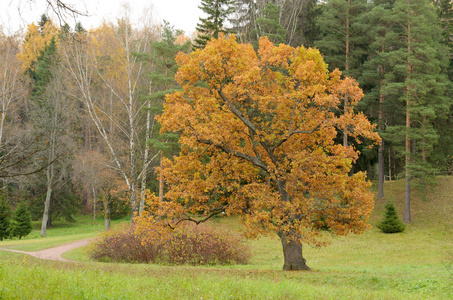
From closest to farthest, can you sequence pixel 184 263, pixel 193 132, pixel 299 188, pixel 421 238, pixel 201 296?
pixel 201 296 < pixel 193 132 < pixel 299 188 < pixel 184 263 < pixel 421 238

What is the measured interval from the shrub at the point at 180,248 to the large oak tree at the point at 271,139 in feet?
15.2

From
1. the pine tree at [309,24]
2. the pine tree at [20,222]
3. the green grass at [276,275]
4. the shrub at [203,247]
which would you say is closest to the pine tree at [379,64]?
the pine tree at [309,24]

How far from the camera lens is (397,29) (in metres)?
32.5

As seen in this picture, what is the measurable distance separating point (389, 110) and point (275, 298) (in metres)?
32.9

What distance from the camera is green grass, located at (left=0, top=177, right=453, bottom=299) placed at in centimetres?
650

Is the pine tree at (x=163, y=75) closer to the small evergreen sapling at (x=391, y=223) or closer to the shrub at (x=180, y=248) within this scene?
the shrub at (x=180, y=248)

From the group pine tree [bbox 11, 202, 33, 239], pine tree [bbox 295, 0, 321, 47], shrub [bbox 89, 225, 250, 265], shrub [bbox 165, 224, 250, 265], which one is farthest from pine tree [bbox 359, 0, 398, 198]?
pine tree [bbox 11, 202, 33, 239]

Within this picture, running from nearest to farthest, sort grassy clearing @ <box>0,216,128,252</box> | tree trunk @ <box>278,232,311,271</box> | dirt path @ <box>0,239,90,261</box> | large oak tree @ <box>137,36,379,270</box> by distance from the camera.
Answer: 1. large oak tree @ <box>137,36,379,270</box>
2. tree trunk @ <box>278,232,311,271</box>
3. dirt path @ <box>0,239,90,261</box>
4. grassy clearing @ <box>0,216,128,252</box>

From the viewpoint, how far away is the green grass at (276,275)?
21.3 ft

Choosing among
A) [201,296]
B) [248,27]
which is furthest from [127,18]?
[201,296]

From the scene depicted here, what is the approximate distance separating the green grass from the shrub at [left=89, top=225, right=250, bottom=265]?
4.43 ft

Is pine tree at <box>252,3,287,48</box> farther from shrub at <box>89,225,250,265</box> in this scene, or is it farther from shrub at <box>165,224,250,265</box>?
shrub at <box>89,225,250,265</box>

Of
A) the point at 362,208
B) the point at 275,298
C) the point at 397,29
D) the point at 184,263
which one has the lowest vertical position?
the point at 184,263

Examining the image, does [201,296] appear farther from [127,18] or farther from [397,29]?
[397,29]
